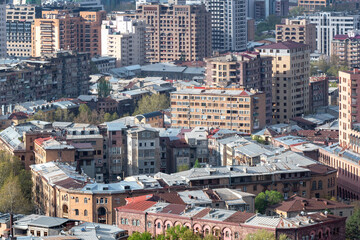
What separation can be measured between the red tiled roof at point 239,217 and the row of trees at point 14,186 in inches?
1115

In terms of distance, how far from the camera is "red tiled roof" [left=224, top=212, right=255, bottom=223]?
392ft

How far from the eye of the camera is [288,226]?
117 metres

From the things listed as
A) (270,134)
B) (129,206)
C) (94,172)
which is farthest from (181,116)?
(129,206)

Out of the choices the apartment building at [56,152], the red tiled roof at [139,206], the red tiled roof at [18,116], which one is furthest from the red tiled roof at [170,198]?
the red tiled roof at [18,116]

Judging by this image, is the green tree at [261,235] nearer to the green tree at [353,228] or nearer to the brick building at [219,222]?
the brick building at [219,222]

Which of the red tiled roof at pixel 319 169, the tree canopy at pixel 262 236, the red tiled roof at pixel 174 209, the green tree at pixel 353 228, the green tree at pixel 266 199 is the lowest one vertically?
the green tree at pixel 353 228

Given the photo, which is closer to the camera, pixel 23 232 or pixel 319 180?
pixel 23 232

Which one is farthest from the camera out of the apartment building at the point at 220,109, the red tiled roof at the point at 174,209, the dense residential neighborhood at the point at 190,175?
the apartment building at the point at 220,109

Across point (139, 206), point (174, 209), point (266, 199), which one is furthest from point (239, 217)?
point (266, 199)

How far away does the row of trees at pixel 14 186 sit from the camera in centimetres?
A: 13925

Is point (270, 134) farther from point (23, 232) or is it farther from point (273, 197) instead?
point (23, 232)

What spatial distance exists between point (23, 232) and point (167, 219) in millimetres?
13790

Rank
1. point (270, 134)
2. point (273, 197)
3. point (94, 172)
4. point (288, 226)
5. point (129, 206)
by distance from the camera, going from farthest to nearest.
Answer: point (270, 134), point (94, 172), point (273, 197), point (129, 206), point (288, 226)

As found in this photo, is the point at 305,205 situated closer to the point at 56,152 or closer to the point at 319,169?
the point at 319,169
